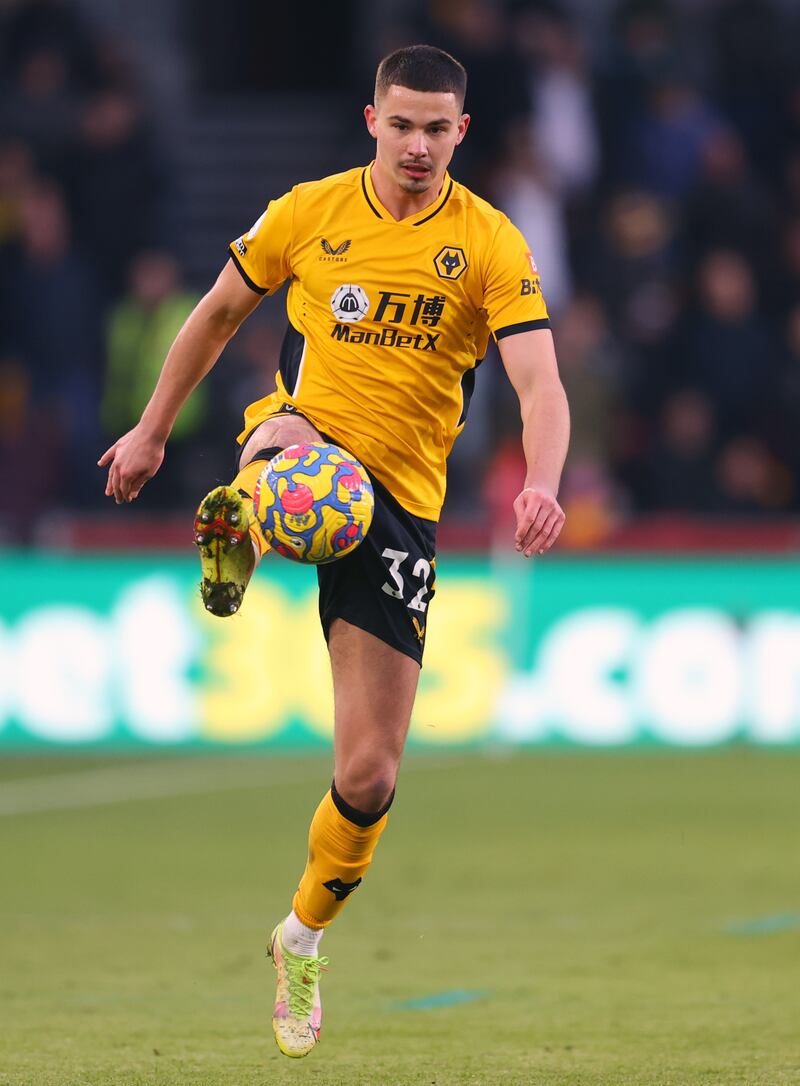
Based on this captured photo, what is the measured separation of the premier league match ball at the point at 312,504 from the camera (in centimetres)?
598

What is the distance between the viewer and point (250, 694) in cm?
1396

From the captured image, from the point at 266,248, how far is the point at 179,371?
46 cm

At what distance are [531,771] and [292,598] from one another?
76.1 inches

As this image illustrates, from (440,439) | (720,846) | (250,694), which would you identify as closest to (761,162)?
(250,694)

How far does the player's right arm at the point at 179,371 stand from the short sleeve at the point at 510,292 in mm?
732

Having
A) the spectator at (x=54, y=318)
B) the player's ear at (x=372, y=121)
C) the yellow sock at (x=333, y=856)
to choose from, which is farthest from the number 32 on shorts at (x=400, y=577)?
the spectator at (x=54, y=318)

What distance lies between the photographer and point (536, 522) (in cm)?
574

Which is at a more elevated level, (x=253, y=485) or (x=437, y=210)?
(x=437, y=210)

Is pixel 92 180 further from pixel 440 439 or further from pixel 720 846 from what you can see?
pixel 440 439

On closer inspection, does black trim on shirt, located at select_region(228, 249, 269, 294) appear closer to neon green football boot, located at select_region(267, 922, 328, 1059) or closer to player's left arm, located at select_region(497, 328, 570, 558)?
player's left arm, located at select_region(497, 328, 570, 558)

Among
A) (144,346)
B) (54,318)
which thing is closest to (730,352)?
(144,346)

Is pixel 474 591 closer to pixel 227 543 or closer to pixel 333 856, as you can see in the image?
pixel 333 856

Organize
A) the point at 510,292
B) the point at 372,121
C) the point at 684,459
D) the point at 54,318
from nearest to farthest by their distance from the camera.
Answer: the point at 510,292
the point at 372,121
the point at 684,459
the point at 54,318

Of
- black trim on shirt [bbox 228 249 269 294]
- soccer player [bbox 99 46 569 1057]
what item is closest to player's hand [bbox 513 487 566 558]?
soccer player [bbox 99 46 569 1057]
